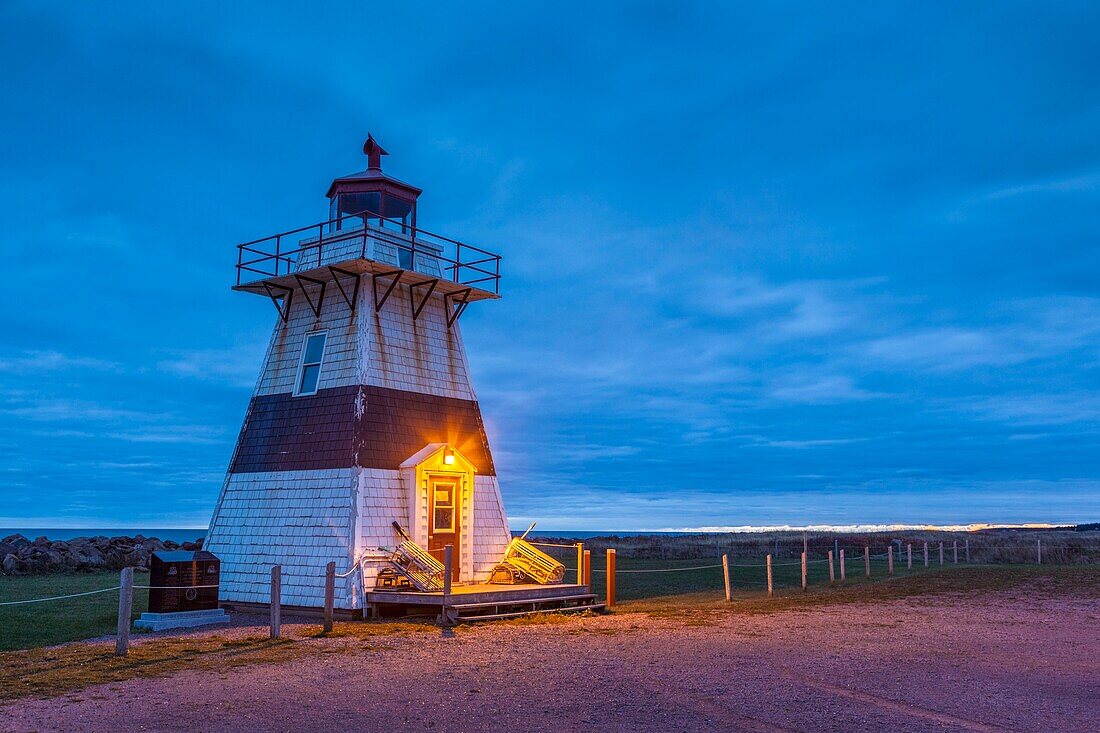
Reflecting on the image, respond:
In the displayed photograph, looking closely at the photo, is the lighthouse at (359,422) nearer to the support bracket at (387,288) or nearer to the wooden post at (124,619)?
the support bracket at (387,288)

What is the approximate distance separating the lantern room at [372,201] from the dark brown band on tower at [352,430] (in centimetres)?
426

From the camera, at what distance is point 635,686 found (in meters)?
11.0

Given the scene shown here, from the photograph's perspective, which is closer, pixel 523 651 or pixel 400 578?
pixel 523 651

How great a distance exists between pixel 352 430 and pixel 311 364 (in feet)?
8.65

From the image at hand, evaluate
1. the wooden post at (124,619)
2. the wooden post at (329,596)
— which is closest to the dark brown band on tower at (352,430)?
the wooden post at (329,596)

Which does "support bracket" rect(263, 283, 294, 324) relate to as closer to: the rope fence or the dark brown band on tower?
the dark brown band on tower

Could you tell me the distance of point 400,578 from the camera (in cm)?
1855

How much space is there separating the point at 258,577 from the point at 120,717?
10.4 meters

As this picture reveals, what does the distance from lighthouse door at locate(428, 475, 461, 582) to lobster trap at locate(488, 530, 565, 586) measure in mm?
1269

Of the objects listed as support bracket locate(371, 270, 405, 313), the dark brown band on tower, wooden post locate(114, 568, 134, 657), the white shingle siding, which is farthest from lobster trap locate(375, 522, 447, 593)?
wooden post locate(114, 568, 134, 657)

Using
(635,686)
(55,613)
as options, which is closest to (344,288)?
(55,613)

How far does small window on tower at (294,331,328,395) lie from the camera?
68.3 feet

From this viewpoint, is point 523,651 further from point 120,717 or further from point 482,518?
point 482,518

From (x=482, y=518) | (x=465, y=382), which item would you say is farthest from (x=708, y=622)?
(x=465, y=382)
